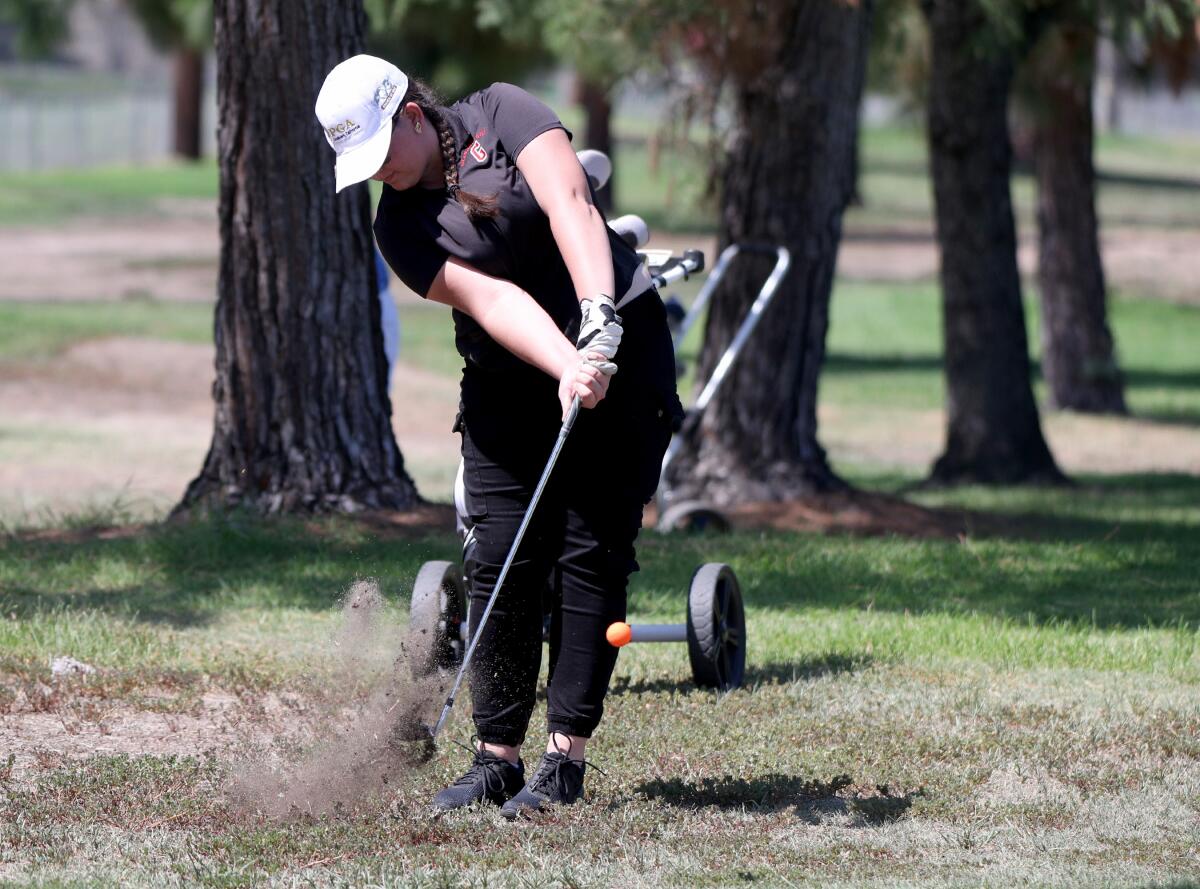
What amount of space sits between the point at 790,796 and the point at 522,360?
4.29 feet

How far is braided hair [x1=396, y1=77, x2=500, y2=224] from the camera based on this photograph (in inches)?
165

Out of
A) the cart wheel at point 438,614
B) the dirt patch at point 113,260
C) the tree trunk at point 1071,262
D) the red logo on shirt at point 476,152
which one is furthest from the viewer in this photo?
the dirt patch at point 113,260

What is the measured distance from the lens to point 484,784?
4402mm

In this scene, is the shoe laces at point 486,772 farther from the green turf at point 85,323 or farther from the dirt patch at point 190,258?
the dirt patch at point 190,258

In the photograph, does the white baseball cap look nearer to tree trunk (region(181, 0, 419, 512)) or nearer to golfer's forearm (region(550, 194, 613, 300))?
golfer's forearm (region(550, 194, 613, 300))

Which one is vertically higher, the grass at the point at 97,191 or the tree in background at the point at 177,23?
the tree in background at the point at 177,23

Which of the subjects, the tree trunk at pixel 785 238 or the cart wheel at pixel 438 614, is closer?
the cart wheel at pixel 438 614

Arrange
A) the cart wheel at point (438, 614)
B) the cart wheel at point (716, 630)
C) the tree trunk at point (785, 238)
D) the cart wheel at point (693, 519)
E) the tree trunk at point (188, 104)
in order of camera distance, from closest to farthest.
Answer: the cart wheel at point (438, 614) < the cart wheel at point (716, 630) < the cart wheel at point (693, 519) < the tree trunk at point (785, 238) < the tree trunk at point (188, 104)

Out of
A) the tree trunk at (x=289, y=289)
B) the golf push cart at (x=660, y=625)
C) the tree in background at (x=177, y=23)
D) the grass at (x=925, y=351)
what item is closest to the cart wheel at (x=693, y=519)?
the tree trunk at (x=289, y=289)

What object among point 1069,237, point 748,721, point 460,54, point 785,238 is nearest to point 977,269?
point 785,238

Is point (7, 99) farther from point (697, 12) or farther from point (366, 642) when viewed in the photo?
point (366, 642)

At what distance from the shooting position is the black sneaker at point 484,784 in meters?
4.34

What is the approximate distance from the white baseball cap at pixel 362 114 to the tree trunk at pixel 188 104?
120 feet

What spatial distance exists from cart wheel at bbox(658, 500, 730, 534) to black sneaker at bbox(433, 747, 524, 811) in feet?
14.0
